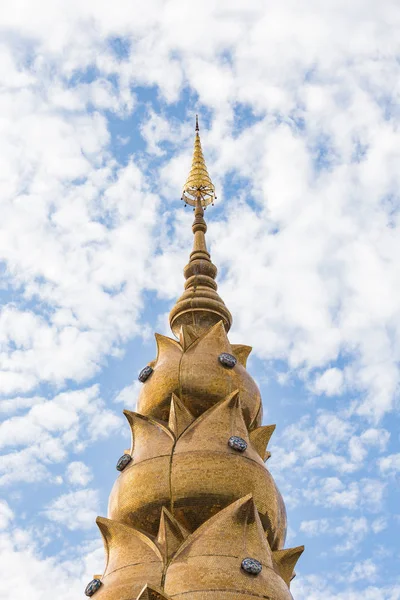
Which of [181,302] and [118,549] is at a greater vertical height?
[181,302]

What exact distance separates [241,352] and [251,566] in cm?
Answer: 793

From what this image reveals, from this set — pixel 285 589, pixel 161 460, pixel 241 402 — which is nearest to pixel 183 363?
pixel 241 402

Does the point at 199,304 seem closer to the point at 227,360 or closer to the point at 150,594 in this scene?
the point at 227,360

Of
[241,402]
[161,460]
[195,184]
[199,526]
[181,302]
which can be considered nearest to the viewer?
[199,526]

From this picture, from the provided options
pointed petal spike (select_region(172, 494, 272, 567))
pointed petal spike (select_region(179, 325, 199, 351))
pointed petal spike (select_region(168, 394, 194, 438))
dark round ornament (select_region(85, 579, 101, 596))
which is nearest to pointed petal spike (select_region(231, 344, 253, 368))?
pointed petal spike (select_region(179, 325, 199, 351))

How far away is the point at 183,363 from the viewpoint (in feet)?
70.6

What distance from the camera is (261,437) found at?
67.8ft

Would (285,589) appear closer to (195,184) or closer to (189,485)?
(189,485)

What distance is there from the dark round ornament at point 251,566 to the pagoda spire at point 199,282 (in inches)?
299

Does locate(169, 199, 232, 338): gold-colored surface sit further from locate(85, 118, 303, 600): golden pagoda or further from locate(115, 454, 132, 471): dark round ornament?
locate(115, 454, 132, 471): dark round ornament

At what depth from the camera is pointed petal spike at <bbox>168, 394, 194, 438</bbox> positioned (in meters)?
19.7

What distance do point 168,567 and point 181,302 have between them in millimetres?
9181

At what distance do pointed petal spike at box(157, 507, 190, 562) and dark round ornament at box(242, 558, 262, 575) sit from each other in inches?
60.3

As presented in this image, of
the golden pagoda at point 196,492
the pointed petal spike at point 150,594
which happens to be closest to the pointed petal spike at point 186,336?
the golden pagoda at point 196,492
